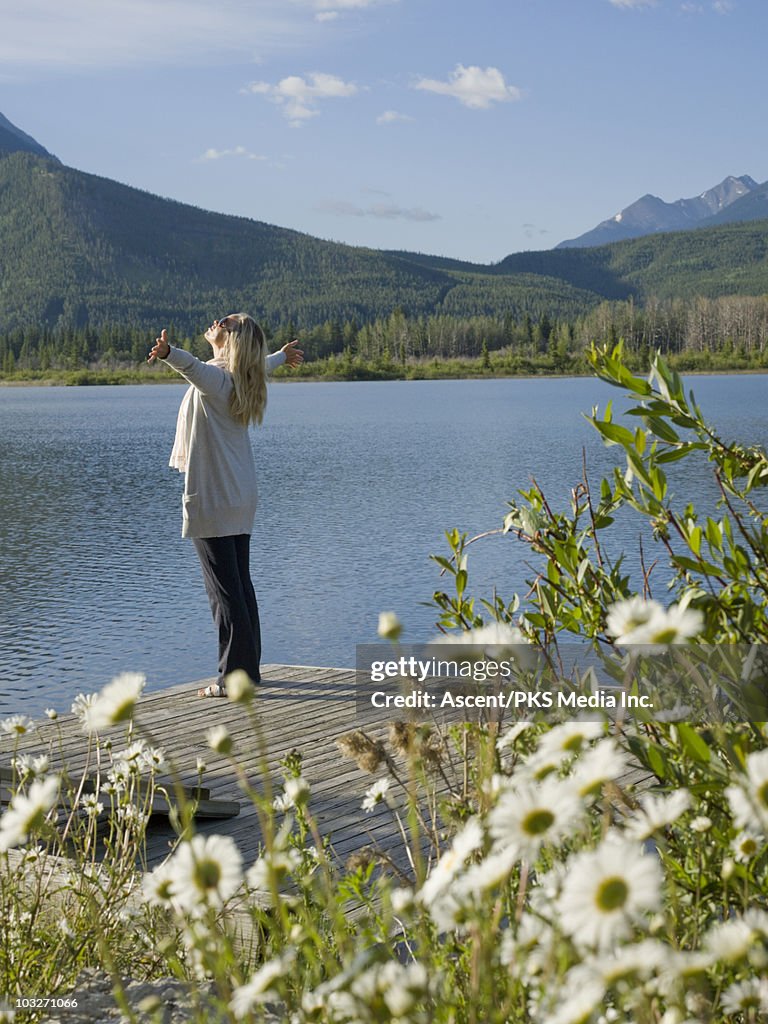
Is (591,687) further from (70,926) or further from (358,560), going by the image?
(358,560)

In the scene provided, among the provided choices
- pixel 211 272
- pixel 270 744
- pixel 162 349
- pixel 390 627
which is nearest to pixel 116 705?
pixel 390 627

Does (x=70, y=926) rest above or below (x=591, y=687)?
below

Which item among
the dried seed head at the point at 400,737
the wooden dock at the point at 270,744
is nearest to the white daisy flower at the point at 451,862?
the dried seed head at the point at 400,737

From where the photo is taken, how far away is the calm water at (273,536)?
32.4ft

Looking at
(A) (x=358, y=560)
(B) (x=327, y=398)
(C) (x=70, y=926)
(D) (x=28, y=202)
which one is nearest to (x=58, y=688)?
(A) (x=358, y=560)

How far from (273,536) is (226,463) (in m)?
9.85

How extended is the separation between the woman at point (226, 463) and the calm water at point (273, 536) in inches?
116

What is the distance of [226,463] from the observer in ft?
18.3

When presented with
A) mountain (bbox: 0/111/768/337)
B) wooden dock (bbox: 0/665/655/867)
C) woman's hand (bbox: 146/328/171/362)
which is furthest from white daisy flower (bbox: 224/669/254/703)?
mountain (bbox: 0/111/768/337)

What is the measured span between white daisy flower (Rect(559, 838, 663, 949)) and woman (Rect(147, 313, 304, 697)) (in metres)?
4.75

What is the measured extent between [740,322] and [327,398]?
61786 mm

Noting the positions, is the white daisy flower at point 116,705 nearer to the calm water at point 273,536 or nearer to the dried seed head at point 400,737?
the dried seed head at point 400,737

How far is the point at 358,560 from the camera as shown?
43.6ft

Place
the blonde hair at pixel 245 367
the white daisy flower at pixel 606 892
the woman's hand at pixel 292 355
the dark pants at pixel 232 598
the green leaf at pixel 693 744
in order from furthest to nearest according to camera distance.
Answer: the woman's hand at pixel 292 355 < the dark pants at pixel 232 598 < the blonde hair at pixel 245 367 < the green leaf at pixel 693 744 < the white daisy flower at pixel 606 892
